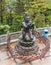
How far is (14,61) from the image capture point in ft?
35.0

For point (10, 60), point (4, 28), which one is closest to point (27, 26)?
point (10, 60)

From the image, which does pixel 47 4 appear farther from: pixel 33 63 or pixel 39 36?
pixel 33 63

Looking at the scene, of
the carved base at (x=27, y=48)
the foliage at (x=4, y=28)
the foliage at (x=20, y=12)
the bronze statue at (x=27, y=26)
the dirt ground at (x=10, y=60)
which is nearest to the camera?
the dirt ground at (x=10, y=60)

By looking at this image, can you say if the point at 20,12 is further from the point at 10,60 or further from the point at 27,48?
the point at 10,60

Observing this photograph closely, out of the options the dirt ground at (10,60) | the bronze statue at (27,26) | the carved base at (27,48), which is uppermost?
the bronze statue at (27,26)

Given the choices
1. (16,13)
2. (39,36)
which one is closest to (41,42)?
(39,36)

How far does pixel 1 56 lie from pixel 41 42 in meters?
3.19

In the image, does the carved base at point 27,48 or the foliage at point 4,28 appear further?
the foliage at point 4,28

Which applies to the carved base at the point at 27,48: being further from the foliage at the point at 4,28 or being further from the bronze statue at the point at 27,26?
the foliage at the point at 4,28

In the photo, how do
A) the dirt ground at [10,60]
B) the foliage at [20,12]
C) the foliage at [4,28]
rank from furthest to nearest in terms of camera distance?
the foliage at [20,12], the foliage at [4,28], the dirt ground at [10,60]

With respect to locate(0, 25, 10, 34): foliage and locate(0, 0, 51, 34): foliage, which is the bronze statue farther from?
locate(0, 0, 51, 34): foliage

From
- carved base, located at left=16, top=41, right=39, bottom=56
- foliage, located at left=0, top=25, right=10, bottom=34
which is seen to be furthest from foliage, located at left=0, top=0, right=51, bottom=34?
carved base, located at left=16, top=41, right=39, bottom=56

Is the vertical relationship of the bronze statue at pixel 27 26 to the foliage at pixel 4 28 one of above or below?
above

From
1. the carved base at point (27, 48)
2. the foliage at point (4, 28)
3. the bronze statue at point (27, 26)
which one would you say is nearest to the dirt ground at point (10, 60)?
the carved base at point (27, 48)
